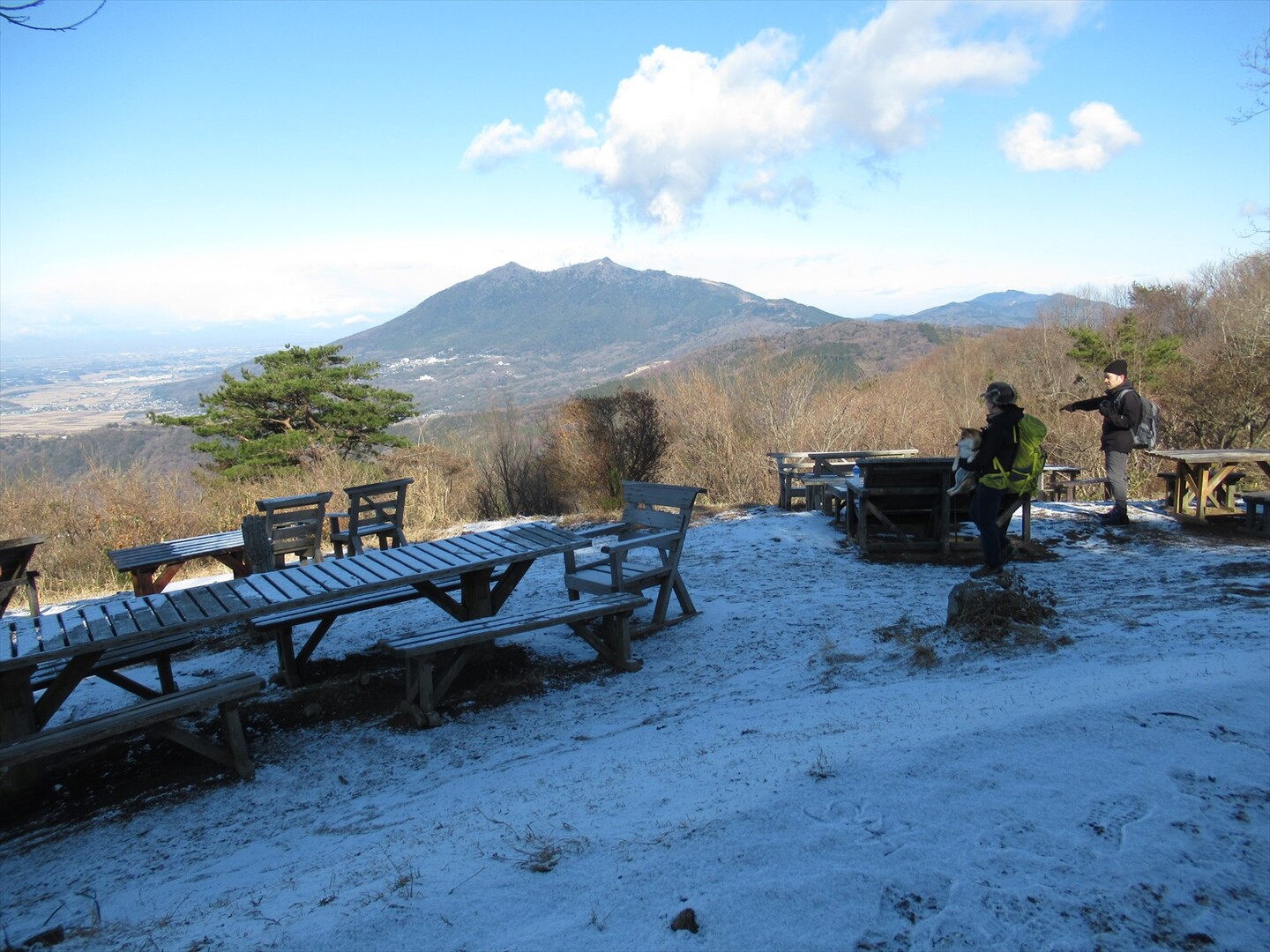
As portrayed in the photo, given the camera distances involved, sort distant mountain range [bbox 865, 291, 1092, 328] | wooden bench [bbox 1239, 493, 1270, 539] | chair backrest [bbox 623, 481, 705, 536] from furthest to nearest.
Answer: distant mountain range [bbox 865, 291, 1092, 328]
wooden bench [bbox 1239, 493, 1270, 539]
chair backrest [bbox 623, 481, 705, 536]


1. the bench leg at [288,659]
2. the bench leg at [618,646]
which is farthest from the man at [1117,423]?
the bench leg at [288,659]

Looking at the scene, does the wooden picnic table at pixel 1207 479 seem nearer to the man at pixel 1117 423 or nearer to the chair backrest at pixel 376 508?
the man at pixel 1117 423

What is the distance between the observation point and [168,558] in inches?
300

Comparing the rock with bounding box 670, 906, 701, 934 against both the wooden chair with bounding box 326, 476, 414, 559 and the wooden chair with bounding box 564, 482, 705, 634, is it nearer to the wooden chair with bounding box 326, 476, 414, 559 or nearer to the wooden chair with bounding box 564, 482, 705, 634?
the wooden chair with bounding box 564, 482, 705, 634

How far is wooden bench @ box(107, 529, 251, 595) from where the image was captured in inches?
298

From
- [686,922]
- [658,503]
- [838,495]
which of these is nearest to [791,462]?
[838,495]

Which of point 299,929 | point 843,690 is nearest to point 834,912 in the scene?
point 299,929

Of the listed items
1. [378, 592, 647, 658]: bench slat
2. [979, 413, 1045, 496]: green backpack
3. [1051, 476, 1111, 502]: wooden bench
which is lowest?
[1051, 476, 1111, 502]: wooden bench

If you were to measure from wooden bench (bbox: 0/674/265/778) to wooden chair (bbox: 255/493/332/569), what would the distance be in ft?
13.3

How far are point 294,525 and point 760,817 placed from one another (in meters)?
6.65

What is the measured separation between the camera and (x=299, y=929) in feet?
8.61

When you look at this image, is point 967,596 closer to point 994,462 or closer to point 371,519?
point 994,462

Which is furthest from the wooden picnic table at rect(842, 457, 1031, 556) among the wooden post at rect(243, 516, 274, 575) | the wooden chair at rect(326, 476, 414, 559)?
the wooden post at rect(243, 516, 274, 575)

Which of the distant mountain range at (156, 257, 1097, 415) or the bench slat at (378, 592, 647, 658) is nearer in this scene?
the bench slat at (378, 592, 647, 658)
